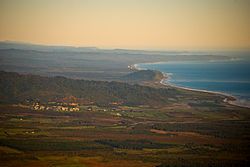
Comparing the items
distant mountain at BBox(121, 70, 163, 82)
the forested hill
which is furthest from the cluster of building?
distant mountain at BBox(121, 70, 163, 82)

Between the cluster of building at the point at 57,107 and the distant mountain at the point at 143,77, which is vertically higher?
the distant mountain at the point at 143,77

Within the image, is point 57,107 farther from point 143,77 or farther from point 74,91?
point 143,77

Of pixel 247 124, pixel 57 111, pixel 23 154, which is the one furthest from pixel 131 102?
pixel 23 154

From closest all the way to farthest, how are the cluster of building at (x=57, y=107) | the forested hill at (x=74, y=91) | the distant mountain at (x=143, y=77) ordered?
1. the cluster of building at (x=57, y=107)
2. the forested hill at (x=74, y=91)
3. the distant mountain at (x=143, y=77)

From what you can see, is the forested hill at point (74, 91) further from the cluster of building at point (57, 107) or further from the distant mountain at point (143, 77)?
the distant mountain at point (143, 77)

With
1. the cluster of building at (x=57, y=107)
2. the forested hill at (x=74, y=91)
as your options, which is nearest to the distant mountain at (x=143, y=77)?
the forested hill at (x=74, y=91)

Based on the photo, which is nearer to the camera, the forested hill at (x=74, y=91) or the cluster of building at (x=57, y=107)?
the cluster of building at (x=57, y=107)

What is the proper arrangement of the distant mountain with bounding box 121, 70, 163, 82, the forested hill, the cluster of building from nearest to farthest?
the cluster of building → the forested hill → the distant mountain with bounding box 121, 70, 163, 82

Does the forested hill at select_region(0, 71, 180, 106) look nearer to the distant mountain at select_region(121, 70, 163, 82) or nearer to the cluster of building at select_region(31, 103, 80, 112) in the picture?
the cluster of building at select_region(31, 103, 80, 112)

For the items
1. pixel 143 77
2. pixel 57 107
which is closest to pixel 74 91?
pixel 57 107
